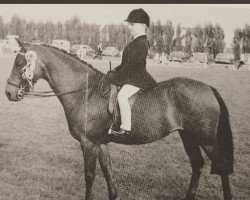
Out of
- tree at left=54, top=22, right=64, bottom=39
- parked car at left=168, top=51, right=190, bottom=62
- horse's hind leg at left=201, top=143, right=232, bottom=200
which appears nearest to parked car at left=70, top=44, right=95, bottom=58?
tree at left=54, top=22, right=64, bottom=39

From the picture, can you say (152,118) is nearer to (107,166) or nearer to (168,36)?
(107,166)

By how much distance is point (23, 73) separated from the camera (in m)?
2.62

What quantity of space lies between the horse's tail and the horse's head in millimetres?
1272

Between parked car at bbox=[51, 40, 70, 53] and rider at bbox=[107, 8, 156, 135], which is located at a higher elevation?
parked car at bbox=[51, 40, 70, 53]

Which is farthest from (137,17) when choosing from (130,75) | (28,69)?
(28,69)

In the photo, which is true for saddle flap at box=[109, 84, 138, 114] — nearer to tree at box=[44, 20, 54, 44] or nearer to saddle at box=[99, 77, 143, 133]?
saddle at box=[99, 77, 143, 133]

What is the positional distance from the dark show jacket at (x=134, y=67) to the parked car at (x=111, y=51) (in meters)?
0.23

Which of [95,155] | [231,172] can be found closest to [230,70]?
[231,172]

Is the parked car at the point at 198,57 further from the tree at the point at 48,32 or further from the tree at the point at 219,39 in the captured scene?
the tree at the point at 48,32

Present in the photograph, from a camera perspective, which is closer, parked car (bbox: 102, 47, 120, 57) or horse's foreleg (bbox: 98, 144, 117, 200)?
horse's foreleg (bbox: 98, 144, 117, 200)

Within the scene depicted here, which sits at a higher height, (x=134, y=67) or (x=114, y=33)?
(x=114, y=33)

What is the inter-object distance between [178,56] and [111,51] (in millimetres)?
572

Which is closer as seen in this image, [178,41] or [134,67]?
[134,67]

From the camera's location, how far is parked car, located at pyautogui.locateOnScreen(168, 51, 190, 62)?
9.94 ft
